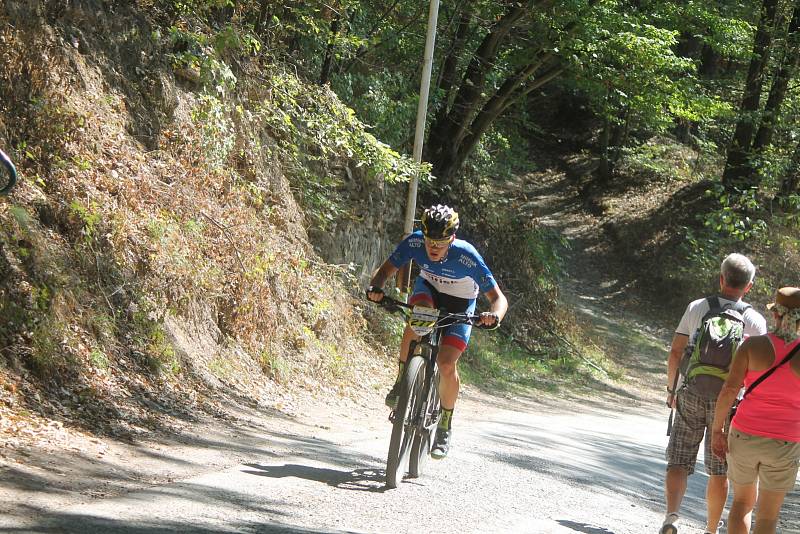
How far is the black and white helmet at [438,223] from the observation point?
24.0 ft

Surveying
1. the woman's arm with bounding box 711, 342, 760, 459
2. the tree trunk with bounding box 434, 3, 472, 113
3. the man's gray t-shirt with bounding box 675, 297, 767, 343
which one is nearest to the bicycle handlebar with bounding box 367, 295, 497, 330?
the man's gray t-shirt with bounding box 675, 297, 767, 343

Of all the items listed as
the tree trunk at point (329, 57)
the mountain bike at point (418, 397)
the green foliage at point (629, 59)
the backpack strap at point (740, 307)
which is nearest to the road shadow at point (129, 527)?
the mountain bike at point (418, 397)

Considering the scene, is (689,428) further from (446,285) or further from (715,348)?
(446,285)

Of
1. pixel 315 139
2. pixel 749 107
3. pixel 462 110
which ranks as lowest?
pixel 315 139

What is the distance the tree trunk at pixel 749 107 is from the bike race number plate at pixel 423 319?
23.9m

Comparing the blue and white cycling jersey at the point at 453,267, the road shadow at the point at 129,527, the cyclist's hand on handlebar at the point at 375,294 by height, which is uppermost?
the blue and white cycling jersey at the point at 453,267

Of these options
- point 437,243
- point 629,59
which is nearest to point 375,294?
point 437,243

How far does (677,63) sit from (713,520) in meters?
14.9

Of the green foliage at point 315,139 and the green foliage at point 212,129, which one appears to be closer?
the green foliage at point 212,129

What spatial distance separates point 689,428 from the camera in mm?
6652

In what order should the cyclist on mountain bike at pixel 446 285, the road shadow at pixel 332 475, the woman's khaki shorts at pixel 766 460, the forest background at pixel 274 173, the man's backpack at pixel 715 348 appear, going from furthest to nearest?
the forest background at pixel 274 173 → the cyclist on mountain bike at pixel 446 285 → the road shadow at pixel 332 475 → the man's backpack at pixel 715 348 → the woman's khaki shorts at pixel 766 460

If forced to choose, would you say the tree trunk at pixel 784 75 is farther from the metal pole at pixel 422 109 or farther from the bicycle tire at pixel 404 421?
the bicycle tire at pixel 404 421

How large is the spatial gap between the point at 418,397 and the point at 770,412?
2.88 m

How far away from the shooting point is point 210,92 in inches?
520
